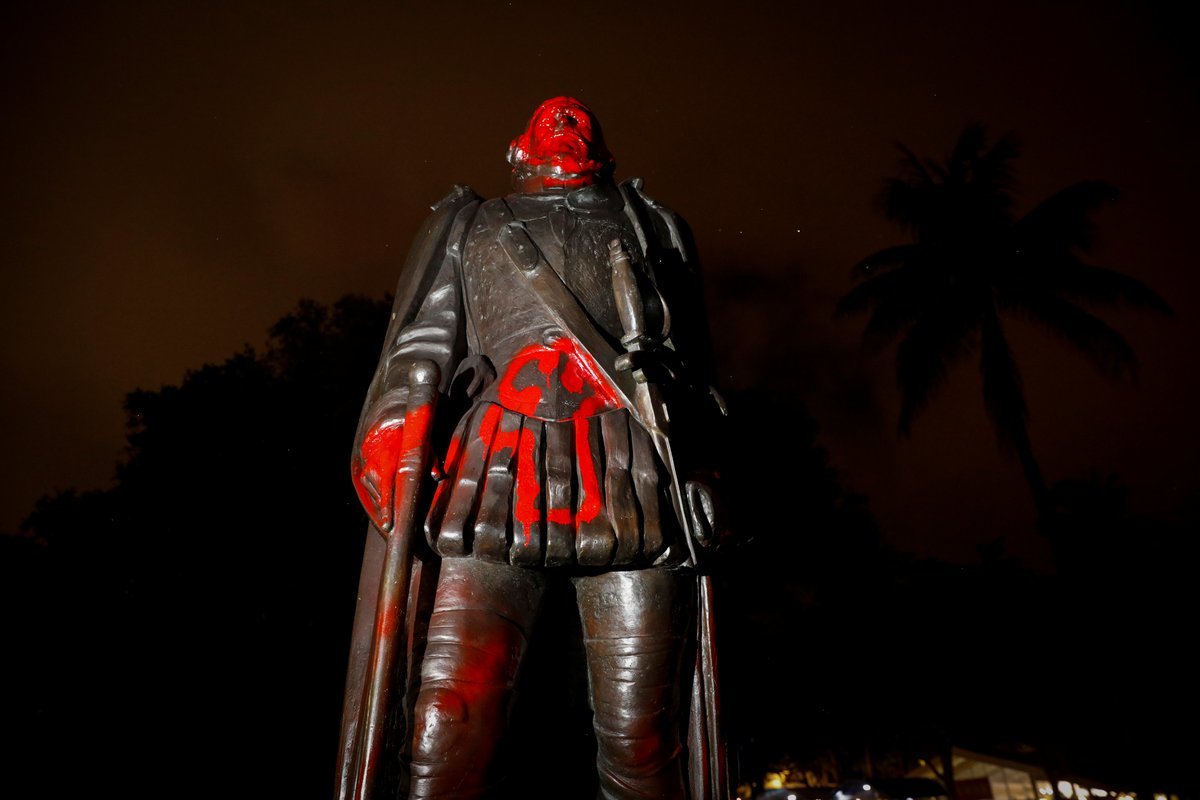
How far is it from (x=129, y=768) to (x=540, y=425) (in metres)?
6.51

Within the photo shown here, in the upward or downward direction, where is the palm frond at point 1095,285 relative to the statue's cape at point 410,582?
upward

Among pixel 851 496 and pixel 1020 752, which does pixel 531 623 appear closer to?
pixel 851 496

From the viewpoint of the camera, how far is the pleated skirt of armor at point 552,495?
8.43 ft

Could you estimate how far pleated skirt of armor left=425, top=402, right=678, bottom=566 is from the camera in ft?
8.43

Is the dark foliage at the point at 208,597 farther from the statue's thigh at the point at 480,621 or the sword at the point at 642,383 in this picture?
the sword at the point at 642,383

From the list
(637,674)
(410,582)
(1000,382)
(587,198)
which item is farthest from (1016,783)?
(410,582)

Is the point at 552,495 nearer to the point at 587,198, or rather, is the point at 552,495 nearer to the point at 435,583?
the point at 435,583

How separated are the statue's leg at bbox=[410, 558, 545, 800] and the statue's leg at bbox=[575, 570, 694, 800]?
0.76 ft

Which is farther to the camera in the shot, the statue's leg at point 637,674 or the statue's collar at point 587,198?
the statue's collar at point 587,198

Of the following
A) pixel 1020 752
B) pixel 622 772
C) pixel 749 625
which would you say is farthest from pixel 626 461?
pixel 1020 752

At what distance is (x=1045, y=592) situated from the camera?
54.3ft

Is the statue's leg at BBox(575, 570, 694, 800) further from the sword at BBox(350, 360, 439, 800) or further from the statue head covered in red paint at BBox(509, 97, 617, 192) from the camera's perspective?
the statue head covered in red paint at BBox(509, 97, 617, 192)

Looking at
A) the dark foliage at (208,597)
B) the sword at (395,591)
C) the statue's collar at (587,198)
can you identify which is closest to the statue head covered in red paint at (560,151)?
the statue's collar at (587,198)

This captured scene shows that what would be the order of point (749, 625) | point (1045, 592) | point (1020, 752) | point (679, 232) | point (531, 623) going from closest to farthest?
point (531, 623) → point (679, 232) → point (749, 625) → point (1045, 592) → point (1020, 752)
